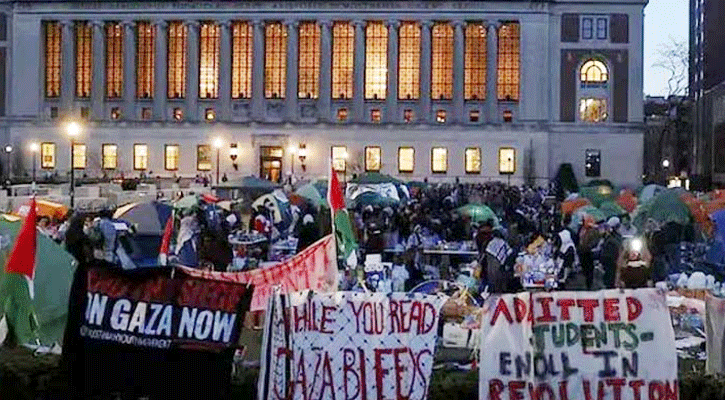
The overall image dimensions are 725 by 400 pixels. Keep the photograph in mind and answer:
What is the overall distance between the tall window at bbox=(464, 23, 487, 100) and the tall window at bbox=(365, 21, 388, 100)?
588 cm

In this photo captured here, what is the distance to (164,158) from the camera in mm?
89500

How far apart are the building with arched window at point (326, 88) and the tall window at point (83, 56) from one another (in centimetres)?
11

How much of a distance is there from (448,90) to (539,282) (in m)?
66.3

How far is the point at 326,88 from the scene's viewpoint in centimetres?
8788

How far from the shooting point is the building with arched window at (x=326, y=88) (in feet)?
284

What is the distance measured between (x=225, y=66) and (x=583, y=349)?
3169 inches

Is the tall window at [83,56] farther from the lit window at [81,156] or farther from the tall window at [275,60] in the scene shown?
the tall window at [275,60]

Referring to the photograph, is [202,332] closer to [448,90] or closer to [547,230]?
[547,230]

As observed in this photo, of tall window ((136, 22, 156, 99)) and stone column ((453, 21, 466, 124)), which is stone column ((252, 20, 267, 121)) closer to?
tall window ((136, 22, 156, 99))

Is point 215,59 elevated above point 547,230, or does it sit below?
above

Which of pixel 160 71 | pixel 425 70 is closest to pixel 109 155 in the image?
pixel 160 71

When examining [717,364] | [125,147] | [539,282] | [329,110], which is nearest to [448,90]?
[329,110]

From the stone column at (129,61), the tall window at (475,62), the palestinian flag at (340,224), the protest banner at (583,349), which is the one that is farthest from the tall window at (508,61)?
the protest banner at (583,349)

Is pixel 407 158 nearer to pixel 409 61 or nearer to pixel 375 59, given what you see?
pixel 409 61
